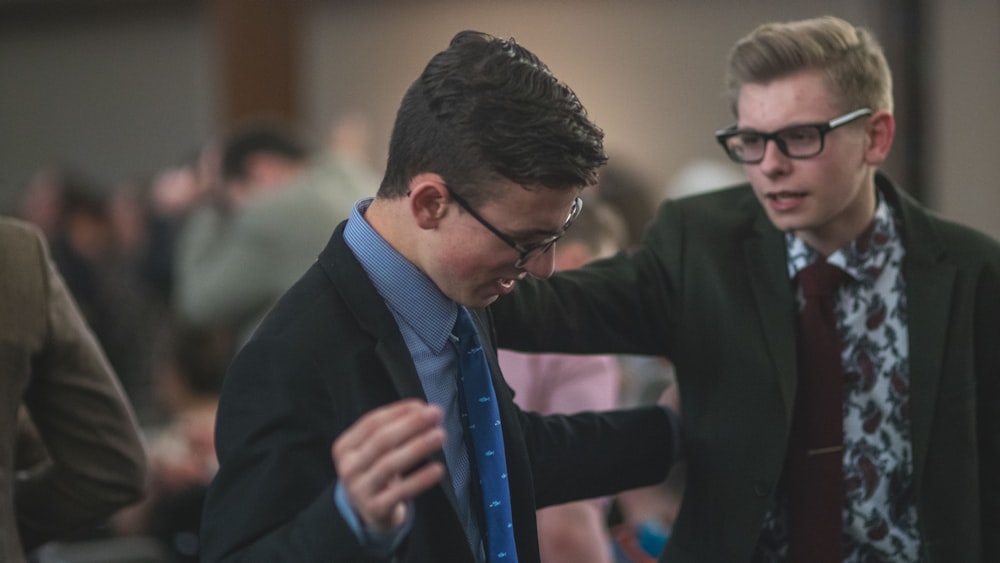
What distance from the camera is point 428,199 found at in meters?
1.70

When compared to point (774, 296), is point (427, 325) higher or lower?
higher

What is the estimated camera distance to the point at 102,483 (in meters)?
2.39

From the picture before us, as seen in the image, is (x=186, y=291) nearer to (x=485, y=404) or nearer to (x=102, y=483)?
(x=102, y=483)

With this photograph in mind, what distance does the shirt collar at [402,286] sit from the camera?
5.71 feet

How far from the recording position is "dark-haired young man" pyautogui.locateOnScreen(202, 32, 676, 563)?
157 centimetres

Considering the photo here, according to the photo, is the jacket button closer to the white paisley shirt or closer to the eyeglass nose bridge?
the white paisley shirt

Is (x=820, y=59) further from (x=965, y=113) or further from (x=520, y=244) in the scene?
(x=965, y=113)

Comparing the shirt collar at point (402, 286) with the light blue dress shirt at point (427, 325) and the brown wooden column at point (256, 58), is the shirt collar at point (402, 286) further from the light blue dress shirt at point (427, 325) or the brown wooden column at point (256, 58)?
the brown wooden column at point (256, 58)

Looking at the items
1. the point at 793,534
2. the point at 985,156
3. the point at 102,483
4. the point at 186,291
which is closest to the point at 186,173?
the point at 186,291

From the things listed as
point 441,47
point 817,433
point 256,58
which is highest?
point 817,433

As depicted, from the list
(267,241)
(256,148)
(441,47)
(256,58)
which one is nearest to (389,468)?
(267,241)

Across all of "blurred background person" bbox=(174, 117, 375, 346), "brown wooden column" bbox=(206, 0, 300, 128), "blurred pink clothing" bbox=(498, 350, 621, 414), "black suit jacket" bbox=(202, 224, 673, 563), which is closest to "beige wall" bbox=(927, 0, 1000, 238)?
"brown wooden column" bbox=(206, 0, 300, 128)

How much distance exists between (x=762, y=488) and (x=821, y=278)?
36 centimetres

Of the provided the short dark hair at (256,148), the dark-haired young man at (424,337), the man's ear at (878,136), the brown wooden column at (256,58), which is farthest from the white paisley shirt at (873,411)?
the brown wooden column at (256,58)
